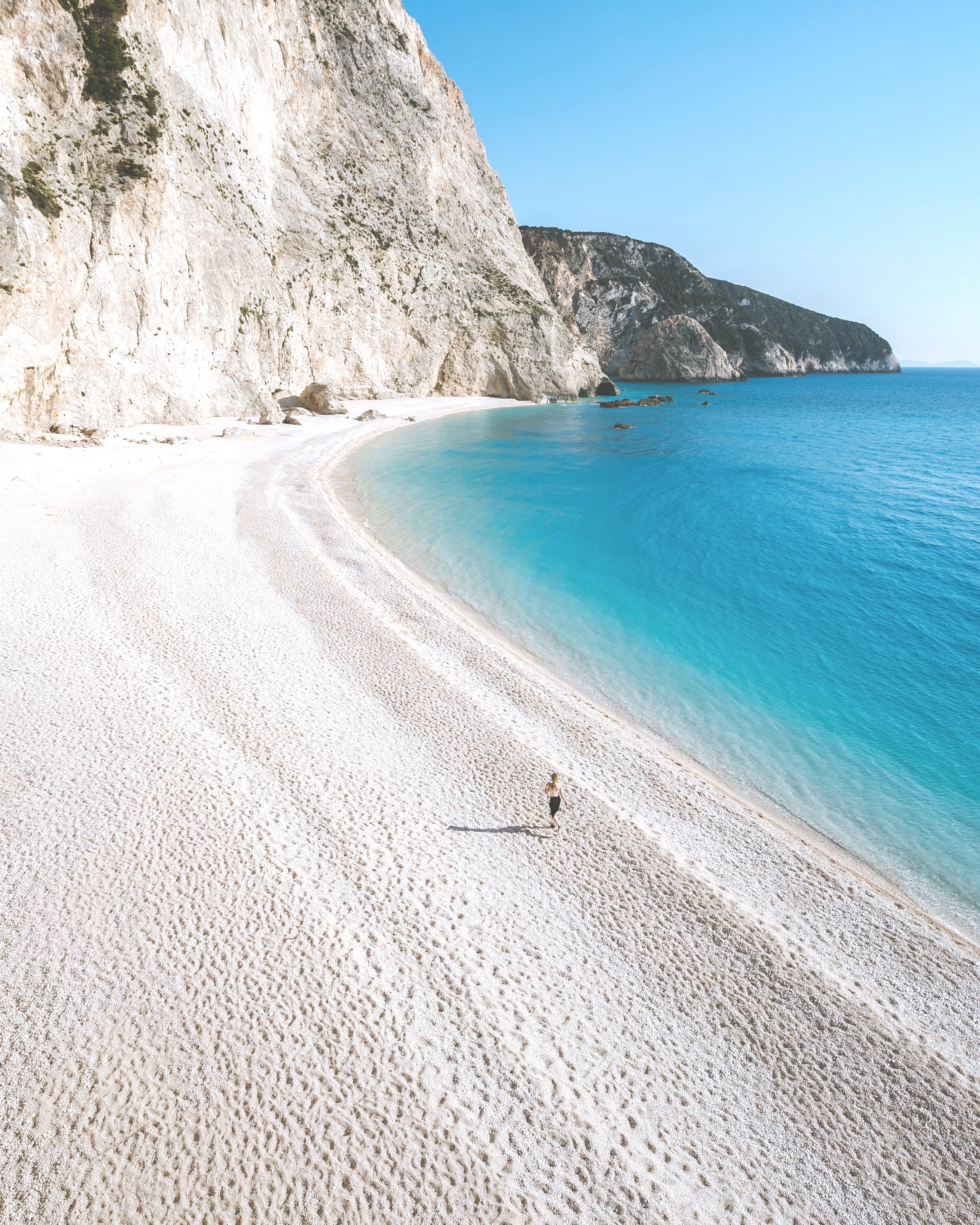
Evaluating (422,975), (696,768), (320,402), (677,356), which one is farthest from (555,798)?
(677,356)

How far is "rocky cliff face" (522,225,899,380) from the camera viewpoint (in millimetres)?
104812

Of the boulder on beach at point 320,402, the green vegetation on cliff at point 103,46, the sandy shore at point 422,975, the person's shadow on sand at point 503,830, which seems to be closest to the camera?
the sandy shore at point 422,975

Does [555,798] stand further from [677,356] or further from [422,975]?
[677,356]

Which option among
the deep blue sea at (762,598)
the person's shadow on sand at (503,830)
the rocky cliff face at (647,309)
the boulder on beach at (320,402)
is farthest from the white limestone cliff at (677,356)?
the person's shadow on sand at (503,830)

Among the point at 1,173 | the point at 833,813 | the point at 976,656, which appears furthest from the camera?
the point at 1,173

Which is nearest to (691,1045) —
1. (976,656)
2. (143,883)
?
(143,883)

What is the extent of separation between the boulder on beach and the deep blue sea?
287 inches

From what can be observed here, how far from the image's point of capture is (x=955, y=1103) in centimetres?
574

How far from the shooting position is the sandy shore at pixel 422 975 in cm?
489

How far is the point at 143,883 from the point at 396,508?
772 inches

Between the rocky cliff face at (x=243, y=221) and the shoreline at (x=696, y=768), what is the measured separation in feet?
60.3

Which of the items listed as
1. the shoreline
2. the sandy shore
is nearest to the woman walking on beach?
the sandy shore

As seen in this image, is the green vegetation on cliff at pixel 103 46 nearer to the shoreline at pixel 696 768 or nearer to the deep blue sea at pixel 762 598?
the deep blue sea at pixel 762 598

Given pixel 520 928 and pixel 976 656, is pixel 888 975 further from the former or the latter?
pixel 976 656
